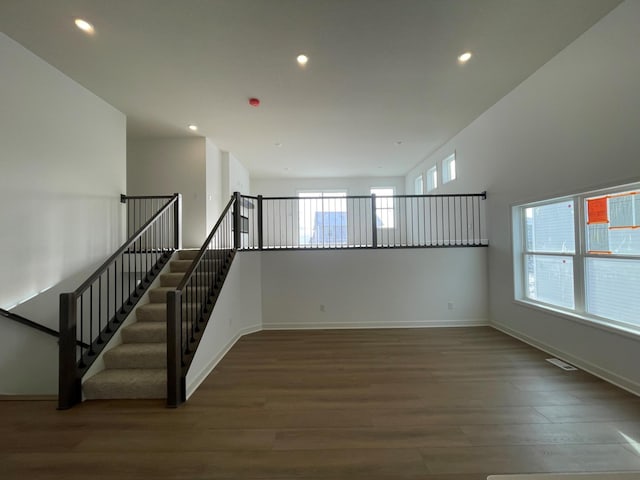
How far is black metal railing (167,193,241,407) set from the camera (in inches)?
98.6

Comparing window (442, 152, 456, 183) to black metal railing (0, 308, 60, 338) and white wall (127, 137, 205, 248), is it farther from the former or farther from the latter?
black metal railing (0, 308, 60, 338)

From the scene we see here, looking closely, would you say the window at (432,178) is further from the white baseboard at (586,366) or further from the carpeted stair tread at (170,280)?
the carpeted stair tread at (170,280)

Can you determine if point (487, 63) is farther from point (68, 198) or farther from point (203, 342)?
point (68, 198)

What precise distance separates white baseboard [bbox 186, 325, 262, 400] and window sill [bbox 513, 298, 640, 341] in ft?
14.0

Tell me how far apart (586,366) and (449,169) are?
467cm

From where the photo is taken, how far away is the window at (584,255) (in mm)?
2727

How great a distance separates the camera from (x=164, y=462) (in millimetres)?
1836

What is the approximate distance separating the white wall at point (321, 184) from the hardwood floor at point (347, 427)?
7.20 meters

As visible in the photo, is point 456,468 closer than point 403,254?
Yes

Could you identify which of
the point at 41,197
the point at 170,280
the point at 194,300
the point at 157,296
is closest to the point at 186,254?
the point at 170,280

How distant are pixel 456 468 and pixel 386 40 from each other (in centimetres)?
396

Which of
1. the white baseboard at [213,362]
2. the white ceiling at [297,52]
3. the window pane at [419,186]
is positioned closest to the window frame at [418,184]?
the window pane at [419,186]

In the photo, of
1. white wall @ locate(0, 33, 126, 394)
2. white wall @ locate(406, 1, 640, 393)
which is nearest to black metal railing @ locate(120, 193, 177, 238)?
white wall @ locate(0, 33, 126, 394)

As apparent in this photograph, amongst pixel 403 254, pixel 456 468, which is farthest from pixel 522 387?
pixel 403 254
